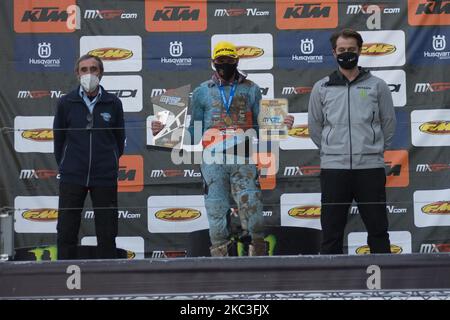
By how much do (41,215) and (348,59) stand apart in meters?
2.90

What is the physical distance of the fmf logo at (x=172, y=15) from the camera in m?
6.72

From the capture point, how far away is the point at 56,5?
6715 mm

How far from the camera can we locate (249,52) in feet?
22.0

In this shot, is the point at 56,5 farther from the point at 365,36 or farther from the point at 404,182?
the point at 404,182

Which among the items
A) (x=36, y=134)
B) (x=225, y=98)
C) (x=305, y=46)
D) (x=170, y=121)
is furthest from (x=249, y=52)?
(x=36, y=134)

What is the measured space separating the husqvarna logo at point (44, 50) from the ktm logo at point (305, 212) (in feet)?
7.32

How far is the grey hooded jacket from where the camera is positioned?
194 inches

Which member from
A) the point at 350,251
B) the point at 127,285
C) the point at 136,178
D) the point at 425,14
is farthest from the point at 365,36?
the point at 127,285

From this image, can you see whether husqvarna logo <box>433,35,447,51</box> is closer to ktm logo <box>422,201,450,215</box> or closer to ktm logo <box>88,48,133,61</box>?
ktm logo <box>422,201,450,215</box>

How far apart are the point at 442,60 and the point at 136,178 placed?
2512mm

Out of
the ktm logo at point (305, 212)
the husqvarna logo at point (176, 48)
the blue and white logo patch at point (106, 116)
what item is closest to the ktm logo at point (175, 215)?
the ktm logo at point (305, 212)

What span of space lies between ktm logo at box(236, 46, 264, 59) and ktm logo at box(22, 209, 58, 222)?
187 cm

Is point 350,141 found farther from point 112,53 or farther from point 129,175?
point 112,53

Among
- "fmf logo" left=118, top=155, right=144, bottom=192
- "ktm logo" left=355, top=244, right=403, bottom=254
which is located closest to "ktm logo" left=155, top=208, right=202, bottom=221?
"fmf logo" left=118, top=155, right=144, bottom=192
